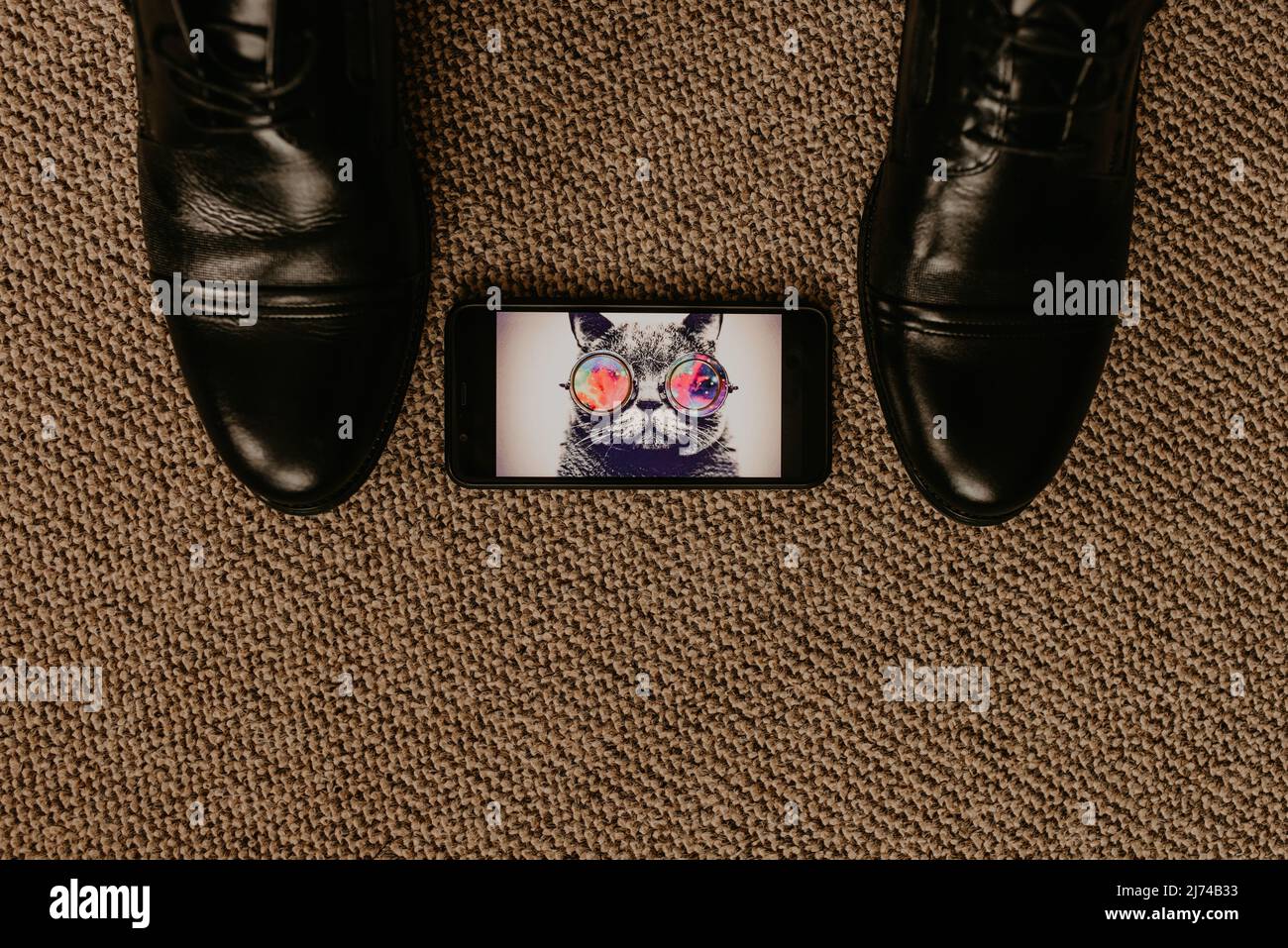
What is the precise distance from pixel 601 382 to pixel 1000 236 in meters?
0.23

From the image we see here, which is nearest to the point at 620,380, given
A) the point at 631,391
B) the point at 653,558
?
the point at 631,391

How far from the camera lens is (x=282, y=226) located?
47cm

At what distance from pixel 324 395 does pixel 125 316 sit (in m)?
0.16

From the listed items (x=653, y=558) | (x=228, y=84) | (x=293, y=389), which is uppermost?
(x=228, y=84)

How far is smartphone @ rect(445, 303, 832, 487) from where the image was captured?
537mm

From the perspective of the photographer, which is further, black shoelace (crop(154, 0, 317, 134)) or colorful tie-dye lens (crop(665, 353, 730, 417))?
colorful tie-dye lens (crop(665, 353, 730, 417))

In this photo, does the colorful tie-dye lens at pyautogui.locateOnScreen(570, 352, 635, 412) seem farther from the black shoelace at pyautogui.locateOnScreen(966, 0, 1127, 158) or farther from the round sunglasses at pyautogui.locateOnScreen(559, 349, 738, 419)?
the black shoelace at pyautogui.locateOnScreen(966, 0, 1127, 158)

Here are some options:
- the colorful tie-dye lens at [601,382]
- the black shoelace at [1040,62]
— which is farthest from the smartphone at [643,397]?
the black shoelace at [1040,62]

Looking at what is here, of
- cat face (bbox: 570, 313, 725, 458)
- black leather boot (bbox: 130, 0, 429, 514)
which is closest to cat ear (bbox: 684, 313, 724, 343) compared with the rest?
cat face (bbox: 570, 313, 725, 458)

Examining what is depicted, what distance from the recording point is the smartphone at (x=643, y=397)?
537mm

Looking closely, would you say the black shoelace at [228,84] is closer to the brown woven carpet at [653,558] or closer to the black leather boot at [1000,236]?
the brown woven carpet at [653,558]

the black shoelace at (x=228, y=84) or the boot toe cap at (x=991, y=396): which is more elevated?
the black shoelace at (x=228, y=84)

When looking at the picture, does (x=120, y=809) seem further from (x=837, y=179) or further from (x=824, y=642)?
(x=837, y=179)

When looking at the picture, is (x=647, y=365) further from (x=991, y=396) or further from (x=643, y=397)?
(x=991, y=396)
